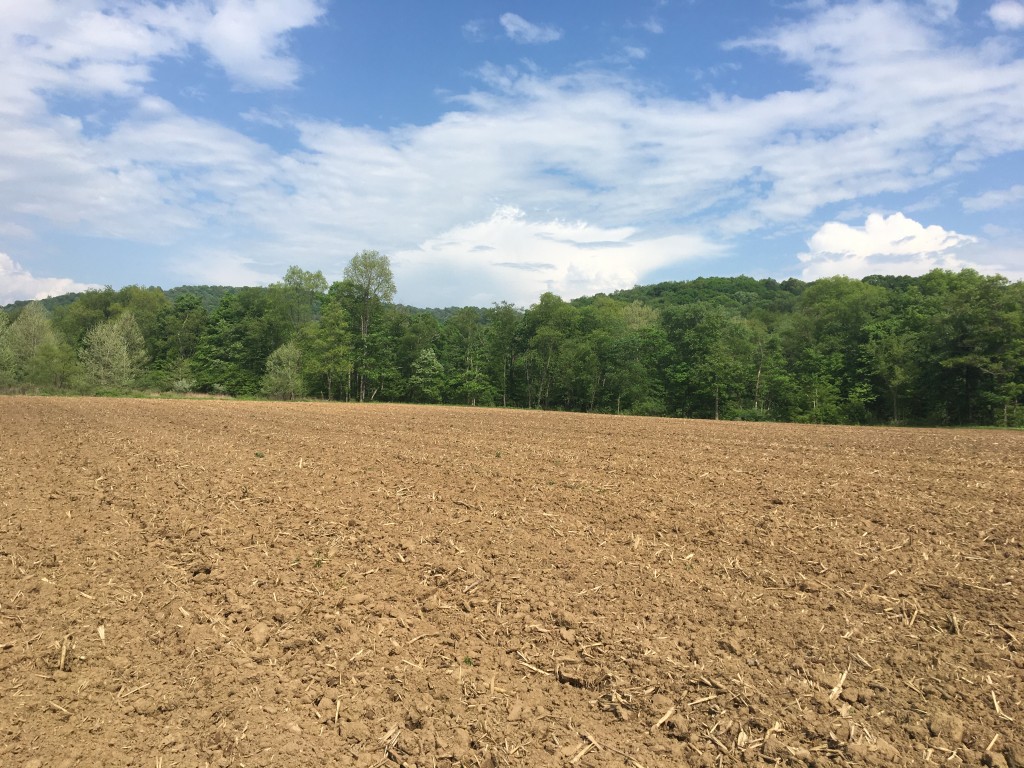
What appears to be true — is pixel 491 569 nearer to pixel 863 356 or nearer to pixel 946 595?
pixel 946 595

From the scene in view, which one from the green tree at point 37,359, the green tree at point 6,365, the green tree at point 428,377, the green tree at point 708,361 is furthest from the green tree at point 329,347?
the green tree at point 708,361

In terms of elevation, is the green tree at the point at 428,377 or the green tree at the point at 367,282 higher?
the green tree at the point at 367,282

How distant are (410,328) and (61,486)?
64699mm

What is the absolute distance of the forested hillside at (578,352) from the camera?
39000 mm

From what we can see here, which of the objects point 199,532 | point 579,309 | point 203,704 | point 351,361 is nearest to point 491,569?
point 203,704

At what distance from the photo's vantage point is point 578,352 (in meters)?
61.9

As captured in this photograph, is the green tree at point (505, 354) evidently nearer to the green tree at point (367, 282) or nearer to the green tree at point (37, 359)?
the green tree at point (367, 282)

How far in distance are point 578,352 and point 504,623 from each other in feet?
188

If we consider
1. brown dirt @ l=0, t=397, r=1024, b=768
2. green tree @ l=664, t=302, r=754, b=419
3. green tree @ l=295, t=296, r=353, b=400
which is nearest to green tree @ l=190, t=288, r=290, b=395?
green tree @ l=295, t=296, r=353, b=400

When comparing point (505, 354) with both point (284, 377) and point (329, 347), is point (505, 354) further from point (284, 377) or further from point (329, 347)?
point (284, 377)

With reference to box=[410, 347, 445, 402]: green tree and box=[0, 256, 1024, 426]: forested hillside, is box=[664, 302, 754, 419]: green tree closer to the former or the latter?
box=[0, 256, 1024, 426]: forested hillside

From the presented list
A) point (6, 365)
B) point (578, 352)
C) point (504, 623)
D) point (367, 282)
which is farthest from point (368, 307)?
point (504, 623)

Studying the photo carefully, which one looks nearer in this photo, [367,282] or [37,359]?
[37,359]

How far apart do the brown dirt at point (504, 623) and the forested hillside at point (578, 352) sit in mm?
35989
